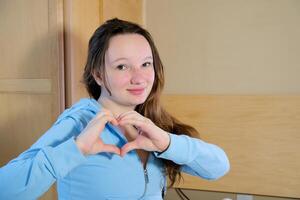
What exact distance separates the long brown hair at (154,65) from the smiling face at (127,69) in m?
0.02

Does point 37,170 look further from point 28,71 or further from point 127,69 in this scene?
point 28,71

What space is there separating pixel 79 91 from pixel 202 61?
685 mm

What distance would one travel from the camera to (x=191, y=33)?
5.05 feet

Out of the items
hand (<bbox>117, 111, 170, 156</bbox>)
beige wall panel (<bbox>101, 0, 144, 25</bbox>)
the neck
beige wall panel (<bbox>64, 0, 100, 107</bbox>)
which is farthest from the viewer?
beige wall panel (<bbox>101, 0, 144, 25</bbox>)

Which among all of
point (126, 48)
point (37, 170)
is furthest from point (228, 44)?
point (37, 170)

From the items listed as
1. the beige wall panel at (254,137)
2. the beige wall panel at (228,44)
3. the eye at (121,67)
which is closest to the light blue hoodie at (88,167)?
the eye at (121,67)

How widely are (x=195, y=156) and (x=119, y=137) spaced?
0.21 metres

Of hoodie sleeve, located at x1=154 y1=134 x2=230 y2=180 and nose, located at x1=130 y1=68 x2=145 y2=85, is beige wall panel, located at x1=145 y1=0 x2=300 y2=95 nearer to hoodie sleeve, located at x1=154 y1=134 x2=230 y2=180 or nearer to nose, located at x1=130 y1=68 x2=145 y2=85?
hoodie sleeve, located at x1=154 y1=134 x2=230 y2=180

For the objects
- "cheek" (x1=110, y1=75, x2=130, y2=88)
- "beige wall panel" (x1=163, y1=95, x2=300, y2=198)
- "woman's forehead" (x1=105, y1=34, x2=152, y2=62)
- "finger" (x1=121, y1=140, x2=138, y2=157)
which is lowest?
"beige wall panel" (x1=163, y1=95, x2=300, y2=198)

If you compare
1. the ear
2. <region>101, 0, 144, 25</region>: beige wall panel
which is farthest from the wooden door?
the ear

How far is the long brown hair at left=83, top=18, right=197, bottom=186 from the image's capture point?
0.78 m

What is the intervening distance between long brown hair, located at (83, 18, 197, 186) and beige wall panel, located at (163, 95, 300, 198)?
1.62ft

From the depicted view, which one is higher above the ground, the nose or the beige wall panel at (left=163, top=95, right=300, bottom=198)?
the nose

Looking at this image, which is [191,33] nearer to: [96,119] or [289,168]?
[289,168]
